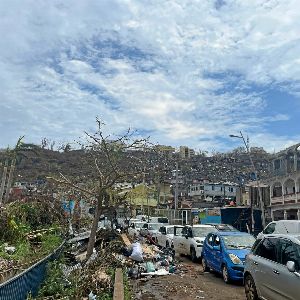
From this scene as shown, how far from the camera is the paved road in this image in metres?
11.3

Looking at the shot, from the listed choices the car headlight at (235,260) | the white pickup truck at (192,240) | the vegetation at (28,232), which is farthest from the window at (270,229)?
the vegetation at (28,232)

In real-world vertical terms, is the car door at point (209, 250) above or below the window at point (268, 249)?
below

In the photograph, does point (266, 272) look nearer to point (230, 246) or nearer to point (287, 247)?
point (287, 247)

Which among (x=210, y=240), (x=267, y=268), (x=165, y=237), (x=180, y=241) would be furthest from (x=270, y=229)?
(x=165, y=237)

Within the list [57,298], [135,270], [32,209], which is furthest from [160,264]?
[57,298]

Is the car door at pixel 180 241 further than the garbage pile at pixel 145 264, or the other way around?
the car door at pixel 180 241

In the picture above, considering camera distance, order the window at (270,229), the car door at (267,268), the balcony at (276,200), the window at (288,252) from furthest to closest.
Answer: the balcony at (276,200) → the window at (270,229) → the car door at (267,268) → the window at (288,252)

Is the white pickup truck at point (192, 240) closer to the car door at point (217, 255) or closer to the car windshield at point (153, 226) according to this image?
the car door at point (217, 255)

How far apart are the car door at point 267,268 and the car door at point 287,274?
5cm

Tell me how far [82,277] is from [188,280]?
4343mm

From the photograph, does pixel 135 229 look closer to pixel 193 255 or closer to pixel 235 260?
pixel 193 255

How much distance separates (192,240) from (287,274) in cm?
1214

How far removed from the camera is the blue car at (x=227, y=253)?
12836mm

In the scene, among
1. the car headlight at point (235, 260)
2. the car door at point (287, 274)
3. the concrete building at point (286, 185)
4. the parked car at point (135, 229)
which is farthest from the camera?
the concrete building at point (286, 185)
